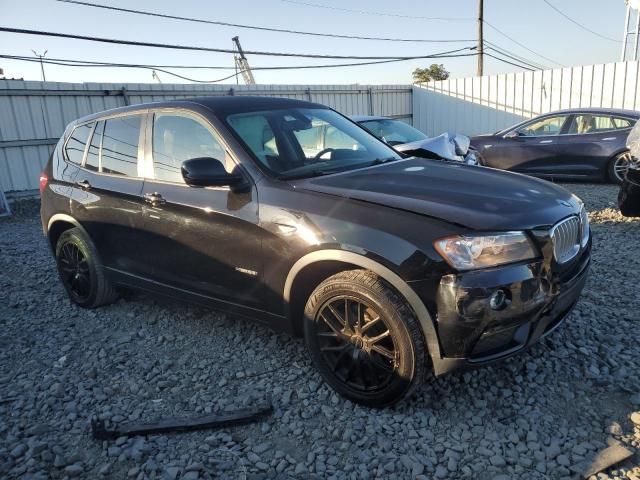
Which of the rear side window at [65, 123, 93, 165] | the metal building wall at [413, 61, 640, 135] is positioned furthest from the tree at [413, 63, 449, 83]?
the rear side window at [65, 123, 93, 165]

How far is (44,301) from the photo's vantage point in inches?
195

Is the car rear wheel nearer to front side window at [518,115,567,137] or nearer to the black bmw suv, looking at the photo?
front side window at [518,115,567,137]

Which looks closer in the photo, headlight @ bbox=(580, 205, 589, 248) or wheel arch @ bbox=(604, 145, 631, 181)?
headlight @ bbox=(580, 205, 589, 248)

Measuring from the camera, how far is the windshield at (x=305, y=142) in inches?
128

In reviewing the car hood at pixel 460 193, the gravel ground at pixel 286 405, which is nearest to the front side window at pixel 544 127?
the gravel ground at pixel 286 405

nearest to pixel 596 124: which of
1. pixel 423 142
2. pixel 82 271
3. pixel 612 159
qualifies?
pixel 612 159

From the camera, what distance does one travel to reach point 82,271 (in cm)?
448

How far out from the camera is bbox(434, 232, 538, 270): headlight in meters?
2.39

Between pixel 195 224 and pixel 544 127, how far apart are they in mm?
8531

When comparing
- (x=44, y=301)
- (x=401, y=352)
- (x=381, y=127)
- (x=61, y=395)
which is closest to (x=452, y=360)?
(x=401, y=352)

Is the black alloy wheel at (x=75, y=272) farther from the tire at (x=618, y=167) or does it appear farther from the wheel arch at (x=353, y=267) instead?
the tire at (x=618, y=167)

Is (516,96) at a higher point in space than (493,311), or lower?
higher

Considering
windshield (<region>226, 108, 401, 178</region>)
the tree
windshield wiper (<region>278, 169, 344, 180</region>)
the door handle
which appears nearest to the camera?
windshield wiper (<region>278, 169, 344, 180</region>)

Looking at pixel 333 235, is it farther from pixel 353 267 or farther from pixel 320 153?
pixel 320 153
